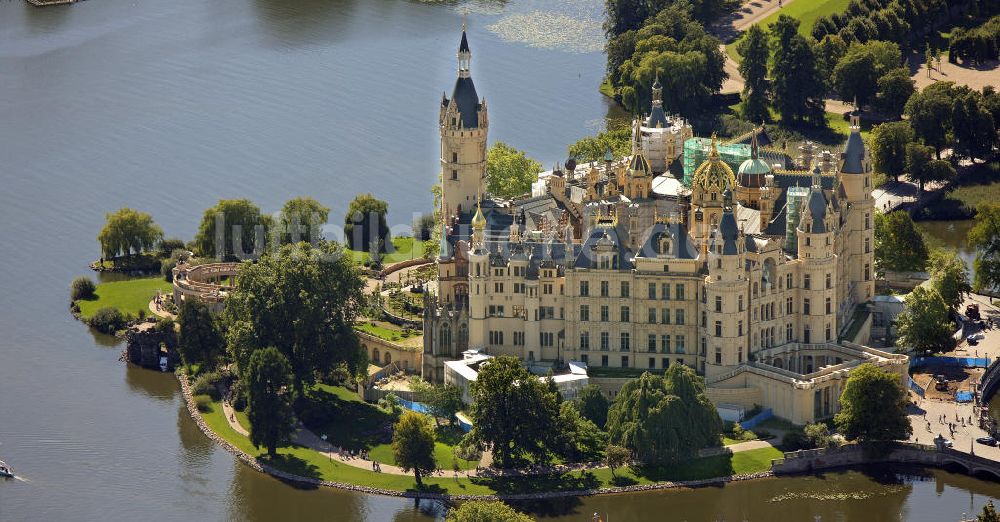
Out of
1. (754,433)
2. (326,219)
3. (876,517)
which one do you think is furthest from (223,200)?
(876,517)

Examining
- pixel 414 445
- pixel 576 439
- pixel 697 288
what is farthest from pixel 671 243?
pixel 414 445

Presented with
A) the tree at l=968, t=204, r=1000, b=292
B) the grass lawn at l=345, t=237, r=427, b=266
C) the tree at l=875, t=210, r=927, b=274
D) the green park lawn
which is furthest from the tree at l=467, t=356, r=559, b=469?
the tree at l=968, t=204, r=1000, b=292

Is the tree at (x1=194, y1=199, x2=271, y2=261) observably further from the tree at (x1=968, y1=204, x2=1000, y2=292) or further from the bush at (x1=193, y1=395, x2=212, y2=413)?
the tree at (x1=968, y1=204, x2=1000, y2=292)

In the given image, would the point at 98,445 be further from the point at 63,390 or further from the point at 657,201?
the point at 657,201

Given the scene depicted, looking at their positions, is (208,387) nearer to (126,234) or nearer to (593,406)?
(593,406)

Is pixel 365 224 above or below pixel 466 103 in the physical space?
below

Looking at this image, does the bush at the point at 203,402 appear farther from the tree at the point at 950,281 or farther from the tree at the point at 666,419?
the tree at the point at 950,281
